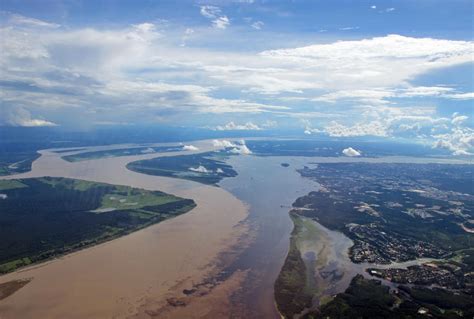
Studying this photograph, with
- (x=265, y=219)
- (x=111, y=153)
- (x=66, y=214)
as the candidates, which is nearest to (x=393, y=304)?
(x=265, y=219)

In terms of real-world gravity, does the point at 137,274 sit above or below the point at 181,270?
above

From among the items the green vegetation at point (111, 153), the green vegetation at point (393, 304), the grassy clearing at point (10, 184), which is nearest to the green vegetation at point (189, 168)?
the green vegetation at point (111, 153)

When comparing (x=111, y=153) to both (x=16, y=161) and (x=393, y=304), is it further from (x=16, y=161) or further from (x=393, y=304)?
(x=393, y=304)

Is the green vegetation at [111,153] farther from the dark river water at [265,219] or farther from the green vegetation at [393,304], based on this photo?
the green vegetation at [393,304]

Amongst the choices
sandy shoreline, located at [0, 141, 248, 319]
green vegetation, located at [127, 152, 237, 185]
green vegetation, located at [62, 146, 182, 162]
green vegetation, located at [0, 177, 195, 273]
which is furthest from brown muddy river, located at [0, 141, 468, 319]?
green vegetation, located at [62, 146, 182, 162]

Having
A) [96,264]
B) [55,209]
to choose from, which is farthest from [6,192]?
[96,264]
